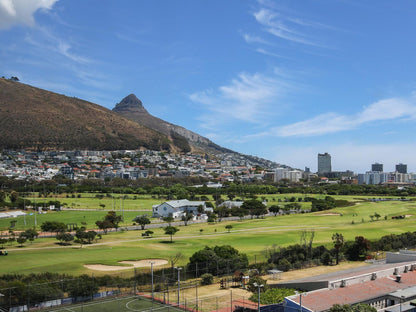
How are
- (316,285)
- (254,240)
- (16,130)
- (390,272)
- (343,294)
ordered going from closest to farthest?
(343,294), (316,285), (390,272), (254,240), (16,130)

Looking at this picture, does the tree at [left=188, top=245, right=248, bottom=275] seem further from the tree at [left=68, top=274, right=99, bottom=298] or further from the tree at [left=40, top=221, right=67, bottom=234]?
the tree at [left=40, top=221, right=67, bottom=234]

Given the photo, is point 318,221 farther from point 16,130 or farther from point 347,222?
point 16,130

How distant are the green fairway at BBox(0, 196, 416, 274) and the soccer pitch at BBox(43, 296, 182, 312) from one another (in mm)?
6790

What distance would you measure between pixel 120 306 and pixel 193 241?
25598 mm

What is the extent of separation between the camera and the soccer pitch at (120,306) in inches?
1016

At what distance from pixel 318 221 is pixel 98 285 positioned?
52.5m

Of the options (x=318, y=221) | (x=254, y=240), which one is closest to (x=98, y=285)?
(x=254, y=240)

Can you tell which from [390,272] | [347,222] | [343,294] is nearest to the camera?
[343,294]

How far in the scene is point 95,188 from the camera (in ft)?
384

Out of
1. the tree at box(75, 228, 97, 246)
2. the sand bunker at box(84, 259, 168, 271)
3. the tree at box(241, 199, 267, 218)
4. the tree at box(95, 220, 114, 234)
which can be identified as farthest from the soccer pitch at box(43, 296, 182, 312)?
the tree at box(241, 199, 267, 218)

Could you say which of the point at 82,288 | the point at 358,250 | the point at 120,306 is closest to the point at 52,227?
the point at 82,288

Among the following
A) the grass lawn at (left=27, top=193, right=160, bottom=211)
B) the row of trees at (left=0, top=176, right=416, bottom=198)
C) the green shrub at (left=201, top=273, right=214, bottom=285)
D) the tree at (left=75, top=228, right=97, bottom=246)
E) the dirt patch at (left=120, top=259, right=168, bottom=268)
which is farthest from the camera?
the row of trees at (left=0, top=176, right=416, bottom=198)

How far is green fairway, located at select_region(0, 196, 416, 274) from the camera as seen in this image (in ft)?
125

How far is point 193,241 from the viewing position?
51.9 m
